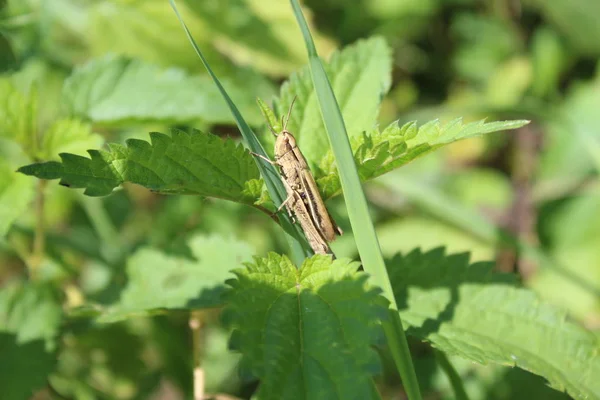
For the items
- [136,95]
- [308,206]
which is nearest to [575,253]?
[308,206]

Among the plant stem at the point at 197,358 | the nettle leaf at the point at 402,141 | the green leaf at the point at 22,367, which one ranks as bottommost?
the green leaf at the point at 22,367

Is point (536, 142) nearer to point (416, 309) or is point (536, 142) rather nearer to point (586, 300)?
point (586, 300)

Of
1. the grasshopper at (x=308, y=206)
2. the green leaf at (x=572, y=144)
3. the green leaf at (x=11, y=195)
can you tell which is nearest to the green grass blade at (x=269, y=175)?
the grasshopper at (x=308, y=206)

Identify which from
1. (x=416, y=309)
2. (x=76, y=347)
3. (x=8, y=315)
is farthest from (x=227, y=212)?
(x=416, y=309)

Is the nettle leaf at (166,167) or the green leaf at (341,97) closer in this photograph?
the nettle leaf at (166,167)

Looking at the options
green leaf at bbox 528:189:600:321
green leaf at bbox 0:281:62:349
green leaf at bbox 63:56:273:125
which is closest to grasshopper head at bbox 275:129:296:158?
green leaf at bbox 63:56:273:125

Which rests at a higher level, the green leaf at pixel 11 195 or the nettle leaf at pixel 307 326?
the green leaf at pixel 11 195

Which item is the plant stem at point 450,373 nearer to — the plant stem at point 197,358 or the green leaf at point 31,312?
the plant stem at point 197,358
